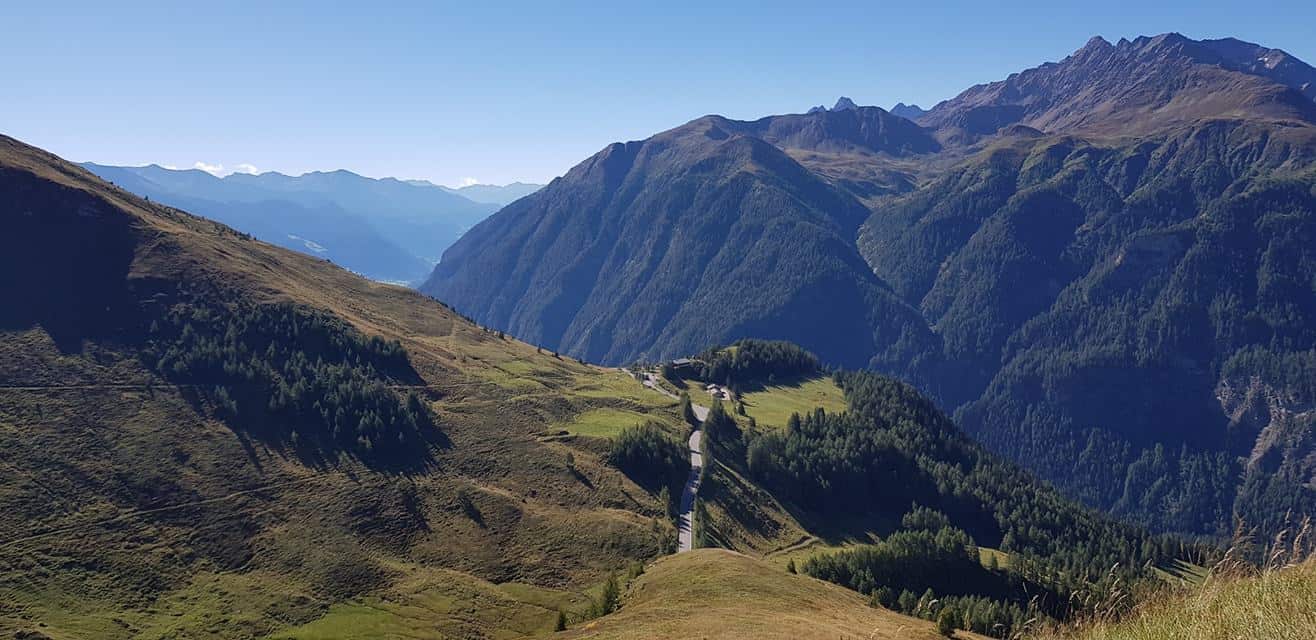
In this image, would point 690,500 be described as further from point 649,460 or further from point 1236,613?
point 1236,613

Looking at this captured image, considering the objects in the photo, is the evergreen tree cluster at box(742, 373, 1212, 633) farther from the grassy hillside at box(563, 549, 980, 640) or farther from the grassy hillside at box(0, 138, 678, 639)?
the grassy hillside at box(563, 549, 980, 640)

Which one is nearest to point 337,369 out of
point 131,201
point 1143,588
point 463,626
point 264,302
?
point 264,302

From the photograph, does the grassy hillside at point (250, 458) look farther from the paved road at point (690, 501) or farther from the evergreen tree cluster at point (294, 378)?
the paved road at point (690, 501)

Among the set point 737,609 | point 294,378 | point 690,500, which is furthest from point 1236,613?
point 294,378

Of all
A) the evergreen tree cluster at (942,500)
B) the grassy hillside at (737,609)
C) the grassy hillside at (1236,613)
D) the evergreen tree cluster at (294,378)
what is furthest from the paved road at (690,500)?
the grassy hillside at (1236,613)

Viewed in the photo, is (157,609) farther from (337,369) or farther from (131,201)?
(131,201)

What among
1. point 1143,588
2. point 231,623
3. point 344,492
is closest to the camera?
point 1143,588
